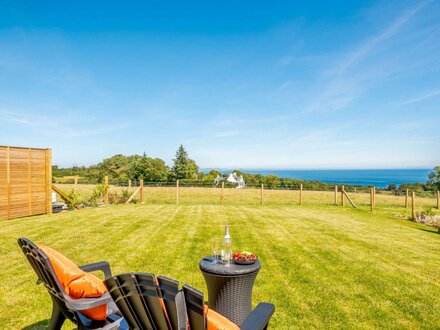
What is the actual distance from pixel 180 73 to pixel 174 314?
19225 mm

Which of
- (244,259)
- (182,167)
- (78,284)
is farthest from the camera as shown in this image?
(182,167)

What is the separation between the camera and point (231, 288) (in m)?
2.97

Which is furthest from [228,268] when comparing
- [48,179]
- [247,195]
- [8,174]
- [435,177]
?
[435,177]

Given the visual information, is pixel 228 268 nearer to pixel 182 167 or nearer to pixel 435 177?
pixel 435 177

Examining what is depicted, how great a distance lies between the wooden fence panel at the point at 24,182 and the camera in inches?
354

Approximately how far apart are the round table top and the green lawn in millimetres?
874

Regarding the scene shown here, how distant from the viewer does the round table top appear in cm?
288

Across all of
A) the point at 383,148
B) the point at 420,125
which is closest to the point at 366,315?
the point at 420,125

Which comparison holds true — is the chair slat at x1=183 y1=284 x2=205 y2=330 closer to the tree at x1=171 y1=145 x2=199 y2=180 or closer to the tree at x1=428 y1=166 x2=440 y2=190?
the tree at x1=428 y1=166 x2=440 y2=190

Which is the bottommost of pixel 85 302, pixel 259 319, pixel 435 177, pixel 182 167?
pixel 259 319

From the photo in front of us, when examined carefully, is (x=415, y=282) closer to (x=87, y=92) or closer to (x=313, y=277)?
(x=313, y=277)

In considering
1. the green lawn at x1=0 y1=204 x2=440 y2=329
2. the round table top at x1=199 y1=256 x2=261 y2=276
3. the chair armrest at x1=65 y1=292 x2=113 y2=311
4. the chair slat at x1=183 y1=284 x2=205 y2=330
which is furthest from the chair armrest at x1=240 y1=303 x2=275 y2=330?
the green lawn at x1=0 y1=204 x2=440 y2=329

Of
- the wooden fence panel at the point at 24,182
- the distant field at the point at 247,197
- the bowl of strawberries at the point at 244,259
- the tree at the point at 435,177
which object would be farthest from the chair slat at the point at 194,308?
the tree at the point at 435,177

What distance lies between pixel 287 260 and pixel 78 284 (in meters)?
4.45
